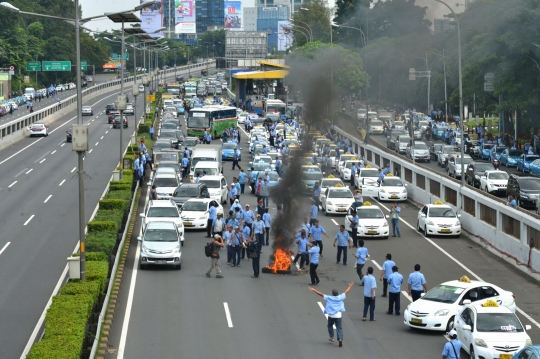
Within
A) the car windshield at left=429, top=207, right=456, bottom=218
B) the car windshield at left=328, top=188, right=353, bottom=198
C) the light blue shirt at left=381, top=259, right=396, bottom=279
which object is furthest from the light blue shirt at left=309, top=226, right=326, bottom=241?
the car windshield at left=328, top=188, right=353, bottom=198

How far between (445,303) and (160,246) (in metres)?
10.1

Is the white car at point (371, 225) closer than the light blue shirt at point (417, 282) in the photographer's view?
No

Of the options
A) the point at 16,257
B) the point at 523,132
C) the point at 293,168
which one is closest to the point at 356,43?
the point at 523,132

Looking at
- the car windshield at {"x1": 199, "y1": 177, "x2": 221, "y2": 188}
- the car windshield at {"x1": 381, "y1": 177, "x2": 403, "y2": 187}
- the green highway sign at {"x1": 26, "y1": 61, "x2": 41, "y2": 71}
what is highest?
the green highway sign at {"x1": 26, "y1": 61, "x2": 41, "y2": 71}

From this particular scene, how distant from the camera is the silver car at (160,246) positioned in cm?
2834

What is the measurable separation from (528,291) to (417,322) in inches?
260

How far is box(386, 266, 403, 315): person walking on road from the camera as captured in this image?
2312cm

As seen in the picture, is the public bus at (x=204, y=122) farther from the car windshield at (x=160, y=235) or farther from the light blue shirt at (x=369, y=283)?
the light blue shirt at (x=369, y=283)

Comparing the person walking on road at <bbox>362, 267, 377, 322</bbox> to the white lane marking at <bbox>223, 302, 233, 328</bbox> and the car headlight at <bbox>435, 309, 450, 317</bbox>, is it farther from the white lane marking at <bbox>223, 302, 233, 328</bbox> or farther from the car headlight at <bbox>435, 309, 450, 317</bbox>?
the white lane marking at <bbox>223, 302, 233, 328</bbox>

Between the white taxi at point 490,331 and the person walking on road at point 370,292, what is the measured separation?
2.51 meters

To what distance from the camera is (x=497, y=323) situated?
19.5 metres

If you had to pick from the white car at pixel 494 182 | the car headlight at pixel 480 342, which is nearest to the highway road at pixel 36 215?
the car headlight at pixel 480 342

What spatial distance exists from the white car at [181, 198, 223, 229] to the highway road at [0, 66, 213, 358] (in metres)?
4.33

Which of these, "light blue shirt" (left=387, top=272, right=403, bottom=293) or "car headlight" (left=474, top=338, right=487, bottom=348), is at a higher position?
"light blue shirt" (left=387, top=272, right=403, bottom=293)
